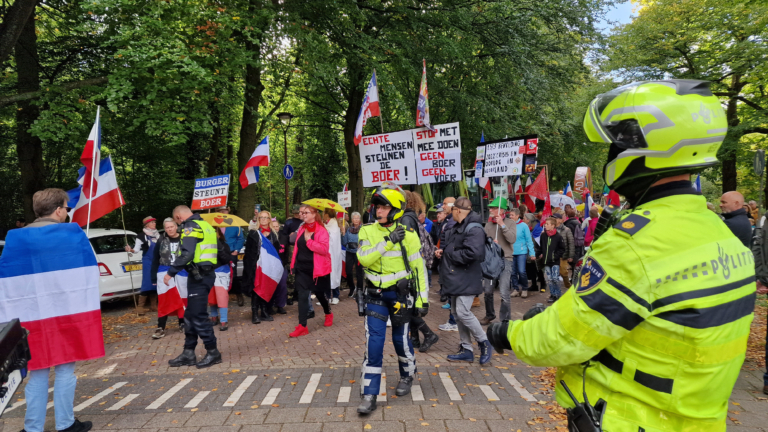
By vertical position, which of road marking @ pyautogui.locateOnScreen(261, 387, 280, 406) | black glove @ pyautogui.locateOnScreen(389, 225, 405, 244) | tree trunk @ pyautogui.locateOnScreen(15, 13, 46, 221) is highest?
tree trunk @ pyautogui.locateOnScreen(15, 13, 46, 221)

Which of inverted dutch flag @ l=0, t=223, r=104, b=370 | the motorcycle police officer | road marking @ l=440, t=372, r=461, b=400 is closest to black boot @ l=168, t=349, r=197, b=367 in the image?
inverted dutch flag @ l=0, t=223, r=104, b=370

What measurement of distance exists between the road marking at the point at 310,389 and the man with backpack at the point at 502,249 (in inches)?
139

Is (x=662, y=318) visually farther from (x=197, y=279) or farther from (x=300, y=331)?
(x=300, y=331)

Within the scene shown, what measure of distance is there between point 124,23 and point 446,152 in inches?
297

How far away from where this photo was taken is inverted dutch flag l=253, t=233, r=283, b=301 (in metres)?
8.39

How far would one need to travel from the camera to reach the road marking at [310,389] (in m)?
4.62

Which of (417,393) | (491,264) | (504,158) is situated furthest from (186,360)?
(504,158)

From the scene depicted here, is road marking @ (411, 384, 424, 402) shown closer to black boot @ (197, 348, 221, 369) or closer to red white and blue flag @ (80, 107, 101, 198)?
black boot @ (197, 348, 221, 369)

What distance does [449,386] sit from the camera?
492 centimetres

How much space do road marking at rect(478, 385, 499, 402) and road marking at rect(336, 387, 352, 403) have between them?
1.37 meters

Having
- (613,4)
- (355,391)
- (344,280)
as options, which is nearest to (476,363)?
(355,391)

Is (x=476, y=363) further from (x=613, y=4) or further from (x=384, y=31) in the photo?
(x=613, y=4)

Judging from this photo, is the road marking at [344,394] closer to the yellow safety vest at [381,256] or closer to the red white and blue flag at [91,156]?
the yellow safety vest at [381,256]

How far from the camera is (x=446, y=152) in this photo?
8656 millimetres
